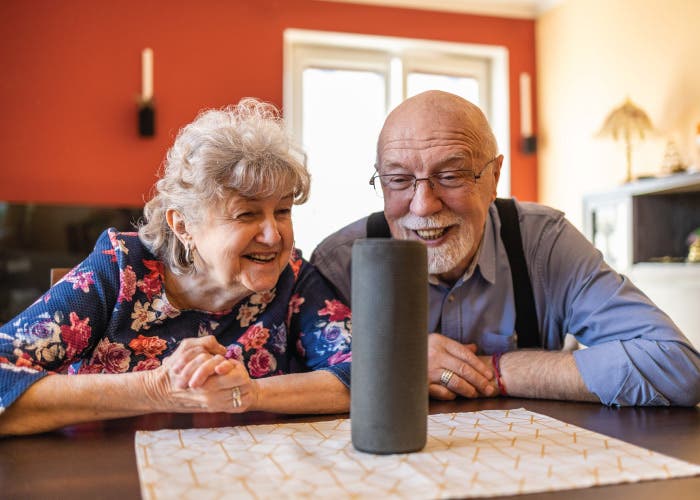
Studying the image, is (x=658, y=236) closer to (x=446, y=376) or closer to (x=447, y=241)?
(x=447, y=241)

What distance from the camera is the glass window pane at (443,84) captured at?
523 cm

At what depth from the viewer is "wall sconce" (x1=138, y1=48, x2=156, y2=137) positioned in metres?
4.33

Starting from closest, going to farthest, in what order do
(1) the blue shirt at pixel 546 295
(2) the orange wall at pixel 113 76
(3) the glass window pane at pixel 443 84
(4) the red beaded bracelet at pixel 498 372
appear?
1. (4) the red beaded bracelet at pixel 498 372
2. (1) the blue shirt at pixel 546 295
3. (2) the orange wall at pixel 113 76
4. (3) the glass window pane at pixel 443 84

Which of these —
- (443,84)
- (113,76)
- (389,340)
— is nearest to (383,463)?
(389,340)

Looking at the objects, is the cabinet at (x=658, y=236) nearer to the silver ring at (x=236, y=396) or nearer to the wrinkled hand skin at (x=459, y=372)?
the wrinkled hand skin at (x=459, y=372)

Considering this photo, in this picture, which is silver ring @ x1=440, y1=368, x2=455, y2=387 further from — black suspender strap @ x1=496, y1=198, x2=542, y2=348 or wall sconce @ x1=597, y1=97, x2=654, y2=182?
wall sconce @ x1=597, y1=97, x2=654, y2=182

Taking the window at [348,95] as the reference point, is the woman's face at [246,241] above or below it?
below

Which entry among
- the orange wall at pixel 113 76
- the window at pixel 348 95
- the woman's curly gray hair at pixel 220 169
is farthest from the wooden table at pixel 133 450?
the window at pixel 348 95

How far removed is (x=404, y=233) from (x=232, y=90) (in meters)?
3.35

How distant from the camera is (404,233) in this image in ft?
5.37

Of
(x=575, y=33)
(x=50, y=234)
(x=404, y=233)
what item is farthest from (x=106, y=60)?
(x=404, y=233)

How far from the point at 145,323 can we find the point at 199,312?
4.4 inches

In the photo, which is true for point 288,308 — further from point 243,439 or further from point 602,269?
point 602,269

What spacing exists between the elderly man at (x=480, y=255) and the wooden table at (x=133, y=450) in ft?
0.75
